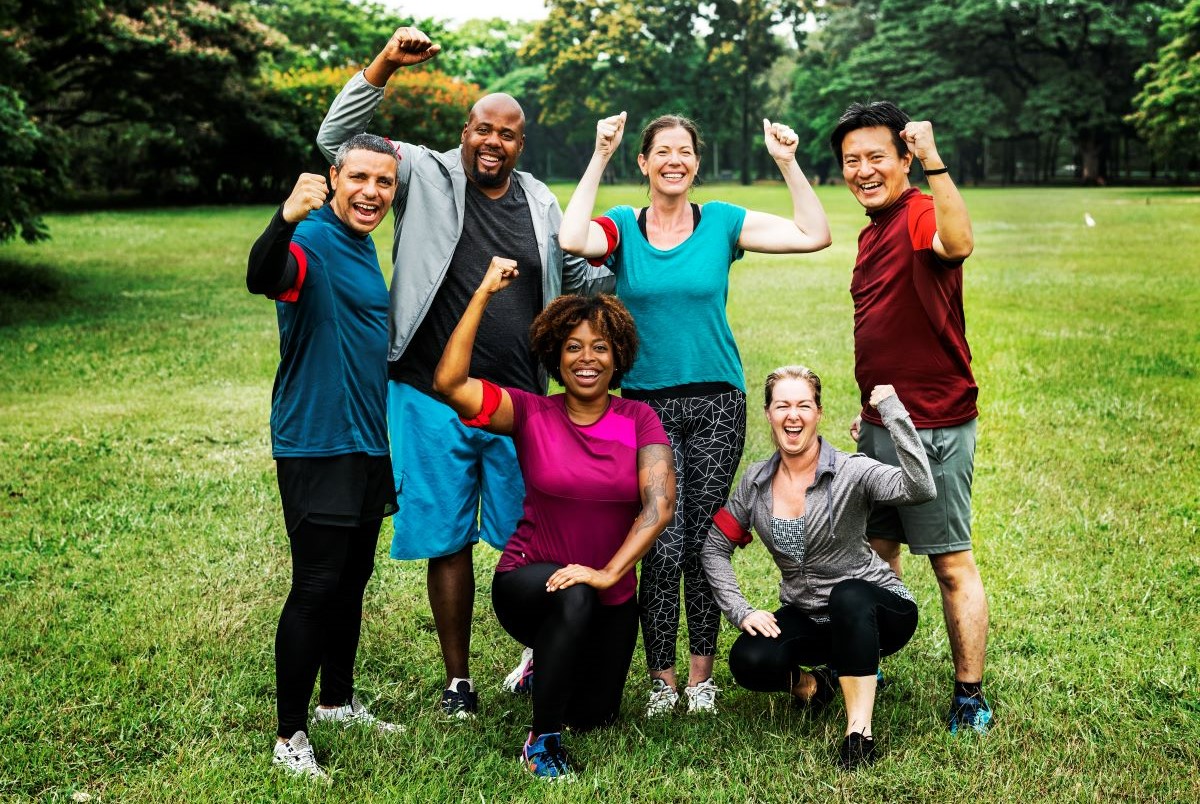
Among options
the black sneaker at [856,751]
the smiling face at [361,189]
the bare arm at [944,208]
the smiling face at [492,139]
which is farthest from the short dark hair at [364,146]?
the black sneaker at [856,751]

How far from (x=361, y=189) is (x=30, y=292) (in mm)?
13356

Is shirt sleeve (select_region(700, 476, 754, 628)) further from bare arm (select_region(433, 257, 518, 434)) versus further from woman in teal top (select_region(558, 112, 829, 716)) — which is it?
bare arm (select_region(433, 257, 518, 434))

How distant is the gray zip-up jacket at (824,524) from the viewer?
3662 millimetres

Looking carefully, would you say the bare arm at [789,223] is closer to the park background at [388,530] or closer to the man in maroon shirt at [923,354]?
the man in maroon shirt at [923,354]

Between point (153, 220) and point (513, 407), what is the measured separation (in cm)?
2609

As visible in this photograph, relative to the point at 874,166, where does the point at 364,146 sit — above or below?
above

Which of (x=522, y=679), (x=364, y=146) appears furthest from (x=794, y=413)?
(x=364, y=146)

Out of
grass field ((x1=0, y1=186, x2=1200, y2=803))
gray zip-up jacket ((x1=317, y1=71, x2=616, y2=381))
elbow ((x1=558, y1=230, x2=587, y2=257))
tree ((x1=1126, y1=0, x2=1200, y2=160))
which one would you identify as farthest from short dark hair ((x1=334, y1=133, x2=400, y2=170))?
tree ((x1=1126, y1=0, x2=1200, y2=160))

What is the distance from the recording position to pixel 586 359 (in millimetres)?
3682

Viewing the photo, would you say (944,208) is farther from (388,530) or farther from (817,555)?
(388,530)

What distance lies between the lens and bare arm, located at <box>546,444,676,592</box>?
11.6 feet

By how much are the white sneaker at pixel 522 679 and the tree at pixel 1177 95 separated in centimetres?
4157

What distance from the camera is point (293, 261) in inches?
130

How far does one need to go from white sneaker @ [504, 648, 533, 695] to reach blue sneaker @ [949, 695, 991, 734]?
150 cm
